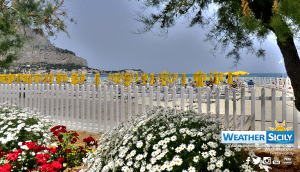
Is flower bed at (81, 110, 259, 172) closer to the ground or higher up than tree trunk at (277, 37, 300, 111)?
closer to the ground

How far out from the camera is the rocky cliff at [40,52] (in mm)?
8578

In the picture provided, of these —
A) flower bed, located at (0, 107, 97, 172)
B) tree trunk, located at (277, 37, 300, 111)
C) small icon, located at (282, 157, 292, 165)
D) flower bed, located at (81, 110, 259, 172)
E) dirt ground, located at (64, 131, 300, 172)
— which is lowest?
dirt ground, located at (64, 131, 300, 172)

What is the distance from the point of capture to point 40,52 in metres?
63.2

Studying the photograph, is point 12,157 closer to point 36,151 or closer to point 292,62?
point 36,151

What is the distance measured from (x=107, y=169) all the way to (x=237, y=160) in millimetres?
1216

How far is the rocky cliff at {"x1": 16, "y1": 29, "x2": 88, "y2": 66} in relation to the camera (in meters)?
8.58

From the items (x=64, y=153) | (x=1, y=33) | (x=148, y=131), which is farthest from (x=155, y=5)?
(x=1, y=33)

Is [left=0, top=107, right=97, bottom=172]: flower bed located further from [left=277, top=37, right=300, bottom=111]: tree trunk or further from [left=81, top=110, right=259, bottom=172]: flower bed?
[left=277, top=37, right=300, bottom=111]: tree trunk

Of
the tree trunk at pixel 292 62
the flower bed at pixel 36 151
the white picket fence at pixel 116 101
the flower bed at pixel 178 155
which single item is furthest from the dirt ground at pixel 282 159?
the flower bed at pixel 178 155

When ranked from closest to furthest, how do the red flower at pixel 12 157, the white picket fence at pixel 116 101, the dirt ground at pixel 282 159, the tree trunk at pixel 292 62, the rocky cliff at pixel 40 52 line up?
1. the red flower at pixel 12 157
2. the tree trunk at pixel 292 62
3. the dirt ground at pixel 282 159
4. the white picket fence at pixel 116 101
5. the rocky cliff at pixel 40 52

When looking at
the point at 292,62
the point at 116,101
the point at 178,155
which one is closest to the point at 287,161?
the point at 292,62

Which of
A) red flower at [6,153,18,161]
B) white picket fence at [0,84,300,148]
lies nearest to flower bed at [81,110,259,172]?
red flower at [6,153,18,161]

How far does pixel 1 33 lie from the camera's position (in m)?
6.42

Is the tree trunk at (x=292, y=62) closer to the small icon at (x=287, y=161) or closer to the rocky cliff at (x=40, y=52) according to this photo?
the small icon at (x=287, y=161)
